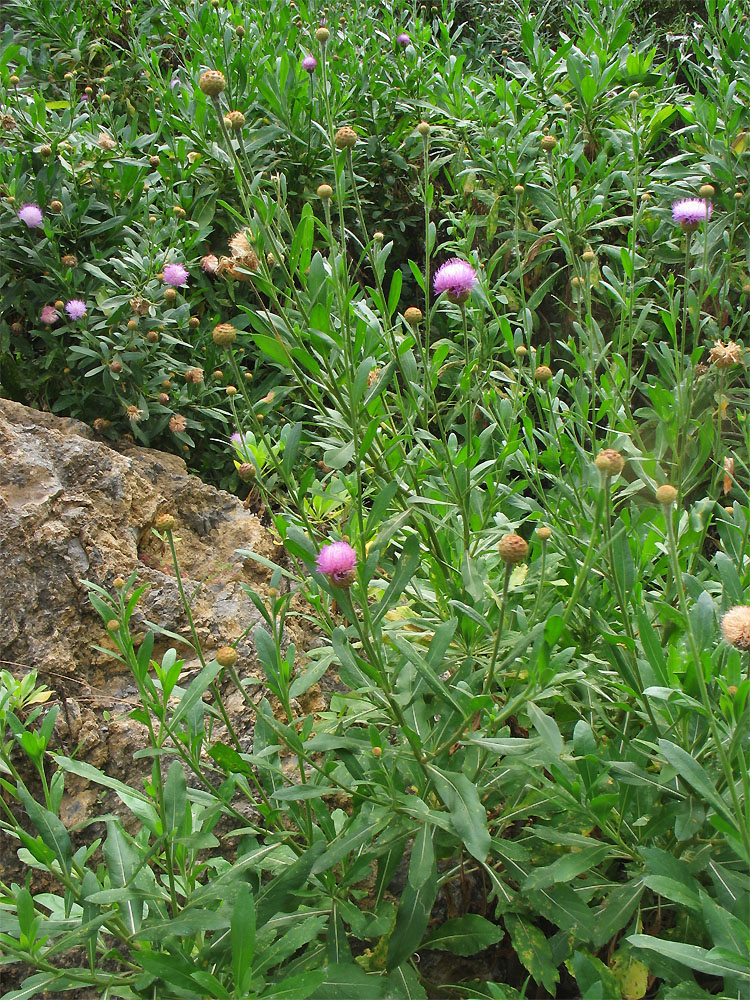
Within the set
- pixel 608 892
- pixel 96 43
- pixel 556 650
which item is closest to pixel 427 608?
pixel 556 650

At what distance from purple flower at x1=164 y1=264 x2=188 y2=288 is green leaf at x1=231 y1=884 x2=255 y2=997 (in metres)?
2.35

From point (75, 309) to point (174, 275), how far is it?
369 mm

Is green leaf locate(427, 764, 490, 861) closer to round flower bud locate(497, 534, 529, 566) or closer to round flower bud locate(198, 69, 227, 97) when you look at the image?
round flower bud locate(497, 534, 529, 566)

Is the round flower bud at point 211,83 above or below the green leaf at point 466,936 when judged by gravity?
above

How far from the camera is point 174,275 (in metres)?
2.99

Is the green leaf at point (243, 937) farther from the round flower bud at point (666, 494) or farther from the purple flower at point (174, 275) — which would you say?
the purple flower at point (174, 275)

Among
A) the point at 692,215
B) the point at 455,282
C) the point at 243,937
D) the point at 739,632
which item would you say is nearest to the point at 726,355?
the point at 692,215

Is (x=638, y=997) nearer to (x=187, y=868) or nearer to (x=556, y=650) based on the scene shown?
(x=556, y=650)

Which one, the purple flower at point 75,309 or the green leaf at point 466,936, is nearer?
the green leaf at point 466,936

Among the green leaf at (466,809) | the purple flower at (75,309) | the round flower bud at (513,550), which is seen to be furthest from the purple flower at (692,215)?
the purple flower at (75,309)

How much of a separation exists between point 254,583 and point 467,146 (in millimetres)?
2307

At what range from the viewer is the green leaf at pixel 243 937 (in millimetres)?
1114

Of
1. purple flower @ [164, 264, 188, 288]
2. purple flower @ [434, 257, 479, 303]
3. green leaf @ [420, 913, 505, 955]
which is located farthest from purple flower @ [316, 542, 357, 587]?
purple flower @ [164, 264, 188, 288]

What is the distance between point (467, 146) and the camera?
12.1 feet
